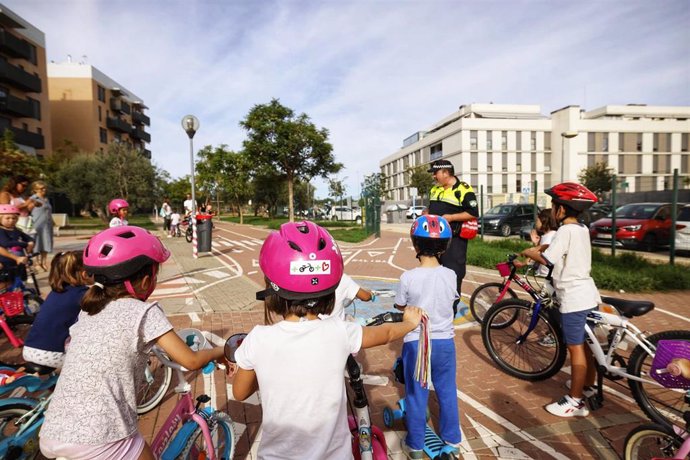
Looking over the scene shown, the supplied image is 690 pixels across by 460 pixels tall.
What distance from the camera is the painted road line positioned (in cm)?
292

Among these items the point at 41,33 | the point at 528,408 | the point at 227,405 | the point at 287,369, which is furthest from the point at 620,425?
the point at 41,33

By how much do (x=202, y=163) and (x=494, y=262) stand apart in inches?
1963

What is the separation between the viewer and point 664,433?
228 centimetres

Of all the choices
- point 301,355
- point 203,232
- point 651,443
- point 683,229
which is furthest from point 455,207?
point 683,229

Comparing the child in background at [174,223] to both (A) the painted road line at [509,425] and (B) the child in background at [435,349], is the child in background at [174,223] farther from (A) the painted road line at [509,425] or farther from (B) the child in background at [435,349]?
(B) the child in background at [435,349]

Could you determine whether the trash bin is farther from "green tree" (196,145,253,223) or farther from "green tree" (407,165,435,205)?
"green tree" (407,165,435,205)

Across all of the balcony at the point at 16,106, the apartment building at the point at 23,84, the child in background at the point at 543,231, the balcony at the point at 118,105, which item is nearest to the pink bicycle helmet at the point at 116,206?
the child in background at the point at 543,231

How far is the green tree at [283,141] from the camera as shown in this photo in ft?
81.5

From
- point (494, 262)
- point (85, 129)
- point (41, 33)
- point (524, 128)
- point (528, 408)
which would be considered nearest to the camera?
point (528, 408)

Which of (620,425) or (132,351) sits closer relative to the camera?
(132,351)

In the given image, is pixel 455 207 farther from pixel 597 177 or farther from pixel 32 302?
pixel 597 177

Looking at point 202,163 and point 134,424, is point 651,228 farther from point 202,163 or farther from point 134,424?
point 202,163

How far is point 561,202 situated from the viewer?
3.35 metres

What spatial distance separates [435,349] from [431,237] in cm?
80
